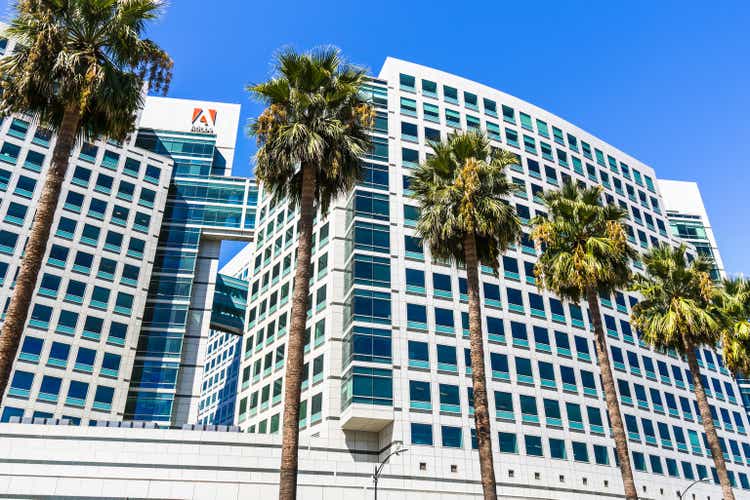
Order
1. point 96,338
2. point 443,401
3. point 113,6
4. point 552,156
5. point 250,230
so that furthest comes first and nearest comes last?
point 250,230
point 552,156
point 96,338
point 443,401
point 113,6

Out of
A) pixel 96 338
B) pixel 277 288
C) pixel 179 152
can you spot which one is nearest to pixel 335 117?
pixel 277 288

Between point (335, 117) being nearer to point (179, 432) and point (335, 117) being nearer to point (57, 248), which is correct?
point (179, 432)

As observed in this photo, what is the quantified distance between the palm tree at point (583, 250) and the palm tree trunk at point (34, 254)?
22.2m

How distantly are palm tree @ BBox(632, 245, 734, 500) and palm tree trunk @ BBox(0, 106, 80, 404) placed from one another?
95.6 feet

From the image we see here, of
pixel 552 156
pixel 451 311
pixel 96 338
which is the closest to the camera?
pixel 451 311

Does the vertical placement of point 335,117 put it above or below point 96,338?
below

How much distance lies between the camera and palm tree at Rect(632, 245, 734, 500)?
34.5m

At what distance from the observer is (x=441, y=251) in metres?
31.8

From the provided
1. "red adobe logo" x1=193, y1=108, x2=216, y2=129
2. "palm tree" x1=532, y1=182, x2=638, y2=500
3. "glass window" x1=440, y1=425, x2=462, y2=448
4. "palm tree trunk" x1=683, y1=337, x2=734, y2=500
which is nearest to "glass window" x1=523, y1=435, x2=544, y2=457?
"glass window" x1=440, y1=425, x2=462, y2=448

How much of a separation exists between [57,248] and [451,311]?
128ft

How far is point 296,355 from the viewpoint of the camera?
2294cm

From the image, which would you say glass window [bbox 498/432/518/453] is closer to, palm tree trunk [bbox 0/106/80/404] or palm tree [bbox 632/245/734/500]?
palm tree [bbox 632/245/734/500]

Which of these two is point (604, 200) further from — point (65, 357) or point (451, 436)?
point (65, 357)

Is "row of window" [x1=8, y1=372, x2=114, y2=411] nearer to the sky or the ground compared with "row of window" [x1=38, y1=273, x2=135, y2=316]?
nearer to the ground
